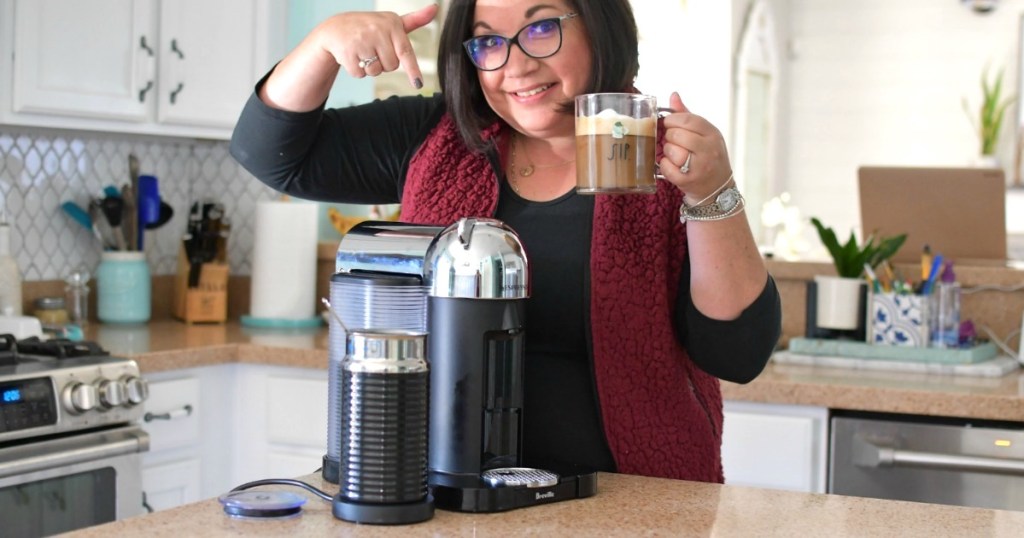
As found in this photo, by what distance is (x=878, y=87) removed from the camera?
25.3 ft

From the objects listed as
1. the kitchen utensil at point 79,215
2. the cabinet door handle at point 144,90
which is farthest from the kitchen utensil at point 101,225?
the cabinet door handle at point 144,90

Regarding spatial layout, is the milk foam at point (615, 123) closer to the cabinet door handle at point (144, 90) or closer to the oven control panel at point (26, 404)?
the oven control panel at point (26, 404)

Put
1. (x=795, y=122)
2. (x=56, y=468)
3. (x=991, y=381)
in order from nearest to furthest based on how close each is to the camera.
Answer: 1. (x=56, y=468)
2. (x=991, y=381)
3. (x=795, y=122)

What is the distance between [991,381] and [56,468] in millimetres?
1999

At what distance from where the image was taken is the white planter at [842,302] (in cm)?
302

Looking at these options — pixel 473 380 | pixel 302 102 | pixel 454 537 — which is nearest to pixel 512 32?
pixel 302 102

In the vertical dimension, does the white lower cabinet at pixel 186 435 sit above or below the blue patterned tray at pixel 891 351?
below

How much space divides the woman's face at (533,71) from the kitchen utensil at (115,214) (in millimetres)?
2090

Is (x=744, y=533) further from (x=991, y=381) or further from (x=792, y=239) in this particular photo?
(x=792, y=239)

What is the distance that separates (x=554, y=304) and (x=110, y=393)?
53.0 inches

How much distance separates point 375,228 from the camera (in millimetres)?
1376

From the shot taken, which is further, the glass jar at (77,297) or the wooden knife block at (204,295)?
the wooden knife block at (204,295)

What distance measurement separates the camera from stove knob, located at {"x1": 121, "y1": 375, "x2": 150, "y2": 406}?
2.61 metres

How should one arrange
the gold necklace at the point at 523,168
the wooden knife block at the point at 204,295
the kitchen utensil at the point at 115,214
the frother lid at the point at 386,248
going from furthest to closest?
the wooden knife block at the point at 204,295 < the kitchen utensil at the point at 115,214 < the gold necklace at the point at 523,168 < the frother lid at the point at 386,248
